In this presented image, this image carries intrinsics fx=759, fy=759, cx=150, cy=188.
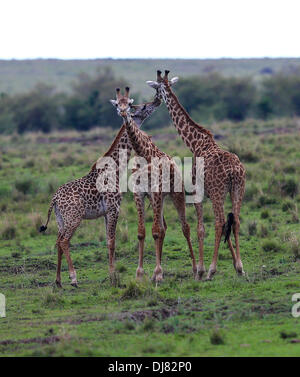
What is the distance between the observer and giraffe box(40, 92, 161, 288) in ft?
35.8

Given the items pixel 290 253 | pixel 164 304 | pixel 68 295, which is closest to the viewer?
pixel 164 304

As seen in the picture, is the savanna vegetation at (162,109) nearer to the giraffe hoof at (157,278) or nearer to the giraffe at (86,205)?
the giraffe at (86,205)

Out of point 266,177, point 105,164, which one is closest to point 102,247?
point 105,164

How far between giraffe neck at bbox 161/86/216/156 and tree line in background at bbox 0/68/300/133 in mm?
35141

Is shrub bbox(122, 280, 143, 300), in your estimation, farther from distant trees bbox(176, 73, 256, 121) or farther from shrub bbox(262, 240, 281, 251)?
distant trees bbox(176, 73, 256, 121)

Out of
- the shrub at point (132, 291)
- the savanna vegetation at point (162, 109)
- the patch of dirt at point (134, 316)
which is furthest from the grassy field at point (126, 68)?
the patch of dirt at point (134, 316)

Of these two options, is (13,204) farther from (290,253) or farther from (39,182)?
(290,253)

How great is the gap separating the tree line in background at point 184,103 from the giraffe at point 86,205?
35.6m

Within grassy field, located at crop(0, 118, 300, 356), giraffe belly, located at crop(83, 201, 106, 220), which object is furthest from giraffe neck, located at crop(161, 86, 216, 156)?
grassy field, located at crop(0, 118, 300, 356)

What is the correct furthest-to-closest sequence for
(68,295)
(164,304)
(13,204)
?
1. (13,204)
2. (68,295)
3. (164,304)

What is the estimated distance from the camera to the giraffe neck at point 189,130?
11.5 meters

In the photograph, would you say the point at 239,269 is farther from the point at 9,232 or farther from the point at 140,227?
the point at 9,232
